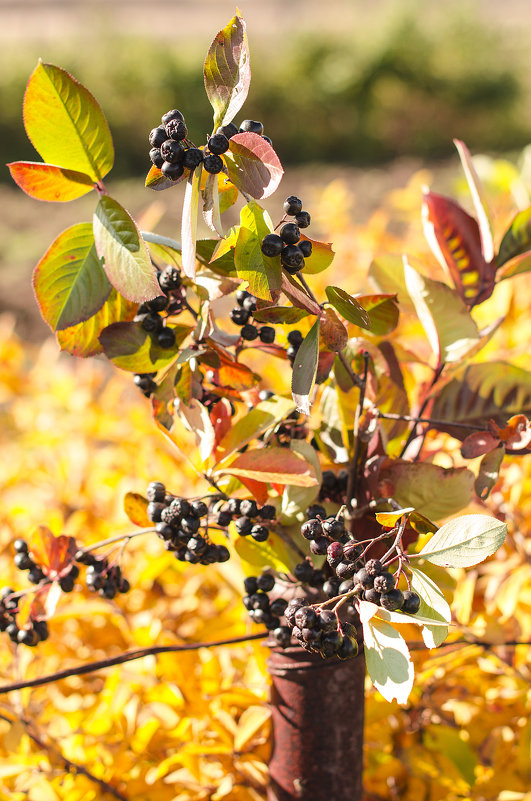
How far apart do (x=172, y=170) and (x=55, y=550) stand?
0.32 metres

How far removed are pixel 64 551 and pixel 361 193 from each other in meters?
5.95

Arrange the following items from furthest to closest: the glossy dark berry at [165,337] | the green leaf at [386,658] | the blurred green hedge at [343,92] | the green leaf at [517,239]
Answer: the blurred green hedge at [343,92] → the green leaf at [517,239] → the glossy dark berry at [165,337] → the green leaf at [386,658]

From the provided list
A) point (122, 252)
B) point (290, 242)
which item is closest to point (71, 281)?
point (122, 252)

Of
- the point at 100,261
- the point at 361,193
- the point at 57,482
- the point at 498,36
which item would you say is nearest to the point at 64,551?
the point at 100,261

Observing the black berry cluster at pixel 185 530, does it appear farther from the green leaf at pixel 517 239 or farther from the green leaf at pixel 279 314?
the green leaf at pixel 517 239

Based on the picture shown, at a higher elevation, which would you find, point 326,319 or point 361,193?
point 361,193

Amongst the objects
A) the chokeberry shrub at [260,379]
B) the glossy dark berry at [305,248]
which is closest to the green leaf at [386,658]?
the chokeberry shrub at [260,379]

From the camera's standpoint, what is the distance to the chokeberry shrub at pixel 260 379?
436 mm

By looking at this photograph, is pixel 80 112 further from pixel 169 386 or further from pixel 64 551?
pixel 64 551

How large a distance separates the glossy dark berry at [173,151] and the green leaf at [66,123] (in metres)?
0.06

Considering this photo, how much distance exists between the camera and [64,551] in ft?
1.95

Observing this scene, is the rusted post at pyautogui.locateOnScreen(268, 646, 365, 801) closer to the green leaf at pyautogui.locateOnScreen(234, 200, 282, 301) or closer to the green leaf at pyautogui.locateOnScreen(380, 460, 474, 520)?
the green leaf at pyautogui.locateOnScreen(380, 460, 474, 520)

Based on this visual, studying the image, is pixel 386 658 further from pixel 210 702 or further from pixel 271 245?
pixel 210 702

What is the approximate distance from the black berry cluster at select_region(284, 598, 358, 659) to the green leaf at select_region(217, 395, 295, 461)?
13cm
